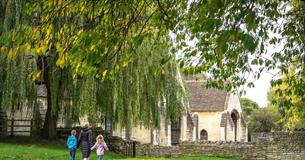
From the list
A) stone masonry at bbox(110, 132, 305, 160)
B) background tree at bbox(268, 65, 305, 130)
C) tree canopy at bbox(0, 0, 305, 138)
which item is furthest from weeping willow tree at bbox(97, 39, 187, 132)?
tree canopy at bbox(0, 0, 305, 138)

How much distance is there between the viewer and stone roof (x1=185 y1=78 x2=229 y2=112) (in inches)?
1799

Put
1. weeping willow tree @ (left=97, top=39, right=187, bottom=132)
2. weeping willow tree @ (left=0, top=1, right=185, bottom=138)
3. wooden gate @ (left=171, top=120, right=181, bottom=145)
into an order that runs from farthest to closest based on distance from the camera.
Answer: wooden gate @ (left=171, top=120, right=181, bottom=145)
weeping willow tree @ (left=97, top=39, right=187, bottom=132)
weeping willow tree @ (left=0, top=1, right=185, bottom=138)

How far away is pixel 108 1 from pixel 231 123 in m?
40.9

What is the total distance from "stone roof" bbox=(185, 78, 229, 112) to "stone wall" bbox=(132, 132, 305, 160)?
14.0 metres

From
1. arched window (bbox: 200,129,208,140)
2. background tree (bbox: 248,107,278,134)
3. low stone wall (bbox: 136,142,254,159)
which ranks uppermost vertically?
background tree (bbox: 248,107,278,134)

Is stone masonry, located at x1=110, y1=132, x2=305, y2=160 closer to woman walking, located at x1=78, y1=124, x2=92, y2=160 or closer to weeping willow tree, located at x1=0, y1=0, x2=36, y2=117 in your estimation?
woman walking, located at x1=78, y1=124, x2=92, y2=160

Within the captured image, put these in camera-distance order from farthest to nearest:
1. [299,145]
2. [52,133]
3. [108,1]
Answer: [299,145]
[52,133]
[108,1]

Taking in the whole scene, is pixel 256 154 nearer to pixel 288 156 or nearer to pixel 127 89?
pixel 288 156

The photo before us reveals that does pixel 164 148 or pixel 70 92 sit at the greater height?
pixel 70 92

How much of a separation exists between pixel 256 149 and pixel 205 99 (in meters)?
17.9

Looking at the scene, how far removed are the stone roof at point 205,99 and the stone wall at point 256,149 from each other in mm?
14000

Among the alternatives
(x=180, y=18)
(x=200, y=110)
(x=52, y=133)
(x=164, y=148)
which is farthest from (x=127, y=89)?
(x=200, y=110)

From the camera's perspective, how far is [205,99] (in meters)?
46.8

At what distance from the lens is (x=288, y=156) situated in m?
27.7
